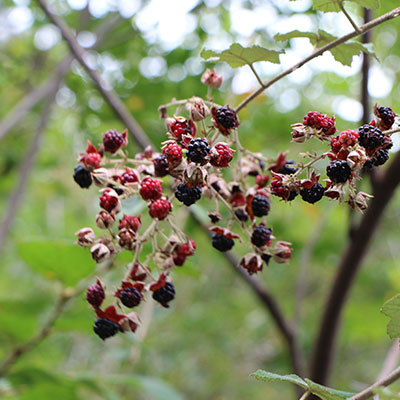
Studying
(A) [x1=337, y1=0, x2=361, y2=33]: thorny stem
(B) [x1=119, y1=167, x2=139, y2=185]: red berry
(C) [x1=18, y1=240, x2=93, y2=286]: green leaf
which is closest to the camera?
(A) [x1=337, y1=0, x2=361, y2=33]: thorny stem

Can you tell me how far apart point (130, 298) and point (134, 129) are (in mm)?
795

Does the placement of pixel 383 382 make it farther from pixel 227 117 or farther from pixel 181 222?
pixel 181 222

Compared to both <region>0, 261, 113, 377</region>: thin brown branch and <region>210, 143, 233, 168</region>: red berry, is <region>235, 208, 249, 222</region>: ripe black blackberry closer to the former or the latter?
<region>210, 143, 233, 168</region>: red berry

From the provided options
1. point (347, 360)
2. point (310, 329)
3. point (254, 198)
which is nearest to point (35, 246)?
point (254, 198)

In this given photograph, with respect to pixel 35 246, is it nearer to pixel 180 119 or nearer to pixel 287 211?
pixel 180 119

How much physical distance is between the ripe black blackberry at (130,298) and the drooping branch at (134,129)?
0.69 m

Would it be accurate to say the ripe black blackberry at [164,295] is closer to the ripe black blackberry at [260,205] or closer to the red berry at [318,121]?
the ripe black blackberry at [260,205]

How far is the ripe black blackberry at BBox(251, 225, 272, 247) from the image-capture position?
71cm

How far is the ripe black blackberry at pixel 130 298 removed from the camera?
0.66 metres

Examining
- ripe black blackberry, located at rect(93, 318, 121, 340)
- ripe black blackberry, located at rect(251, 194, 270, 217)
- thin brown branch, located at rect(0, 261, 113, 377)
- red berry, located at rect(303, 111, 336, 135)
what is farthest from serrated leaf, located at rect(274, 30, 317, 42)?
thin brown branch, located at rect(0, 261, 113, 377)

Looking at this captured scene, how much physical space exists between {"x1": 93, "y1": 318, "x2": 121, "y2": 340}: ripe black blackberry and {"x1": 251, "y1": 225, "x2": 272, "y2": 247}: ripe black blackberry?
0.25 meters

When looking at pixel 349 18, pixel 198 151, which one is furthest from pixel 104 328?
pixel 349 18

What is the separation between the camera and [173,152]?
61 cm

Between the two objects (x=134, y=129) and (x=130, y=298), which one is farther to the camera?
(x=134, y=129)
